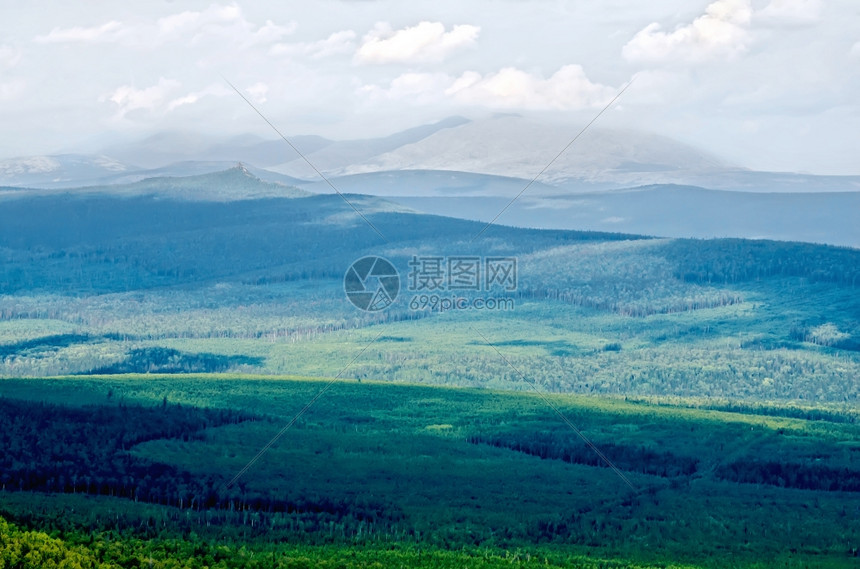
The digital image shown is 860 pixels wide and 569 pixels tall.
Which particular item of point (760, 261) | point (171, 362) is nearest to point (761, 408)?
point (171, 362)

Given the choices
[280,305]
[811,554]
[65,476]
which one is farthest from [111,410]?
[280,305]

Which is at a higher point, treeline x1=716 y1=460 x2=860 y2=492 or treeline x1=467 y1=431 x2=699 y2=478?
treeline x1=467 y1=431 x2=699 y2=478

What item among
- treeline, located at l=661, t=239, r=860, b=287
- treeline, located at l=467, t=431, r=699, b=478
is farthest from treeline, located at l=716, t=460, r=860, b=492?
treeline, located at l=661, t=239, r=860, b=287

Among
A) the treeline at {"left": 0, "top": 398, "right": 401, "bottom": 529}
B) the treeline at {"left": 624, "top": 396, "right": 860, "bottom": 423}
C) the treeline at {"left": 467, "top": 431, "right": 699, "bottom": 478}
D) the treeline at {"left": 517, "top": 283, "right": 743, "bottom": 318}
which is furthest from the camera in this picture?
the treeline at {"left": 517, "top": 283, "right": 743, "bottom": 318}

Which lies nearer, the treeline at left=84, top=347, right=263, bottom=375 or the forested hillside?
the forested hillside

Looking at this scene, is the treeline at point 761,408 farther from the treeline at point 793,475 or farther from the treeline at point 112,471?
the treeline at point 112,471

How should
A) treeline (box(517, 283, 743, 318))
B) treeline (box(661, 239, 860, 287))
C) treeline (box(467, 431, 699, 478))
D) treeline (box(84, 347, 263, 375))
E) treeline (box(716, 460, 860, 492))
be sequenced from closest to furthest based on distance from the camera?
treeline (box(716, 460, 860, 492)) → treeline (box(467, 431, 699, 478)) → treeline (box(84, 347, 263, 375)) → treeline (box(517, 283, 743, 318)) → treeline (box(661, 239, 860, 287))

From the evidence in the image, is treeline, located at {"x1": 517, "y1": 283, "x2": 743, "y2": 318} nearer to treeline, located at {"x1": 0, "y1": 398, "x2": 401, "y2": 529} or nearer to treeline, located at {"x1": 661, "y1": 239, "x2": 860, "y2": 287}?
treeline, located at {"x1": 661, "y1": 239, "x2": 860, "y2": 287}
